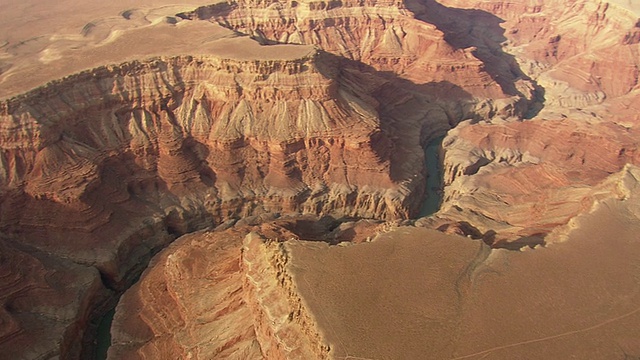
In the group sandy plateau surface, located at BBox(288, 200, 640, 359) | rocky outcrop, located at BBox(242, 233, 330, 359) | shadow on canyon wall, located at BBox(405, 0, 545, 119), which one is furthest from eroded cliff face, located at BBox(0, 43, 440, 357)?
shadow on canyon wall, located at BBox(405, 0, 545, 119)

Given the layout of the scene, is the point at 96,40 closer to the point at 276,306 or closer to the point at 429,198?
the point at 429,198

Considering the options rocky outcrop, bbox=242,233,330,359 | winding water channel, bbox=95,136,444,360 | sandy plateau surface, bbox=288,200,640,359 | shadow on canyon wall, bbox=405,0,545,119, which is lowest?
winding water channel, bbox=95,136,444,360

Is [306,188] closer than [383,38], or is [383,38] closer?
[306,188]

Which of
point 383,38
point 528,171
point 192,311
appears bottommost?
point 528,171

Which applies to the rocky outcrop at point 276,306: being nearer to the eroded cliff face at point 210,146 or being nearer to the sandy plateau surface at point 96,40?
the eroded cliff face at point 210,146

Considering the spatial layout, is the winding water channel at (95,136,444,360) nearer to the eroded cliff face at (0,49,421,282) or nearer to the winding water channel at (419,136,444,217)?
the winding water channel at (419,136,444,217)

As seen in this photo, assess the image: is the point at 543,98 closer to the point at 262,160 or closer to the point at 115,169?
the point at 262,160

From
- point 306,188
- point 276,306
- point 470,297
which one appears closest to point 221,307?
point 276,306

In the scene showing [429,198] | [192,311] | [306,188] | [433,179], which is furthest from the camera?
[433,179]
